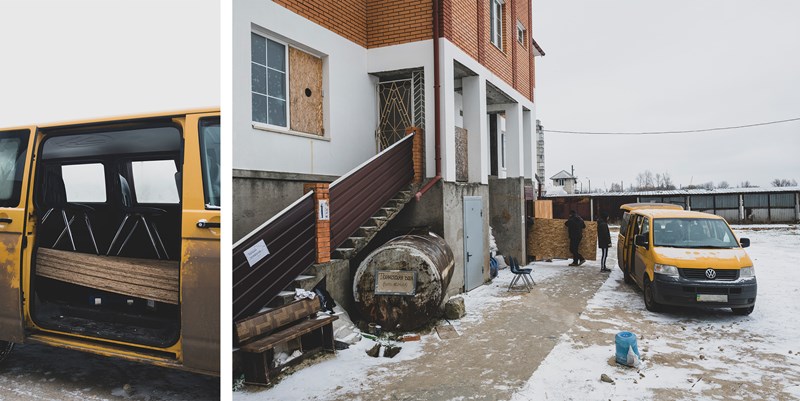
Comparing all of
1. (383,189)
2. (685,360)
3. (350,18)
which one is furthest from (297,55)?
(685,360)

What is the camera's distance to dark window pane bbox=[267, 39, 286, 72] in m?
6.58

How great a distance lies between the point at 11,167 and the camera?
2.99 metres

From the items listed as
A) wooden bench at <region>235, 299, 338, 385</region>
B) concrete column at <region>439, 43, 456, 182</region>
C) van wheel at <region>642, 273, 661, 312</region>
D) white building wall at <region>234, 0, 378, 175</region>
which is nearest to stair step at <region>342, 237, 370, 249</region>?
white building wall at <region>234, 0, 378, 175</region>

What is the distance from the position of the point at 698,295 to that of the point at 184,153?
6.00m

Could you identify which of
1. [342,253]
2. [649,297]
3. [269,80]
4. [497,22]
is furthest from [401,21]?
[649,297]

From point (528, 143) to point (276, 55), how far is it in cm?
916

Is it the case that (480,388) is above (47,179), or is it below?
below

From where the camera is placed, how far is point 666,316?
6.26 meters

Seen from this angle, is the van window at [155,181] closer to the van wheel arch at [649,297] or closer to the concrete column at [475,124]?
the van wheel arch at [649,297]

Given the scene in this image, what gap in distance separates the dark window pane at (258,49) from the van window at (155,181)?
134 inches

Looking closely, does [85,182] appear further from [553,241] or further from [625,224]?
[553,241]

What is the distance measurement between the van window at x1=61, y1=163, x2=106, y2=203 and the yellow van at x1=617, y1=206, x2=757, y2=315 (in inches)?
238

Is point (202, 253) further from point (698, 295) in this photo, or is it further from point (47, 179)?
point (698, 295)

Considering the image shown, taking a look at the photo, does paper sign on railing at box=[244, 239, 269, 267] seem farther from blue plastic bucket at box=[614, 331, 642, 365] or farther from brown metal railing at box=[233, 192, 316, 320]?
blue plastic bucket at box=[614, 331, 642, 365]
